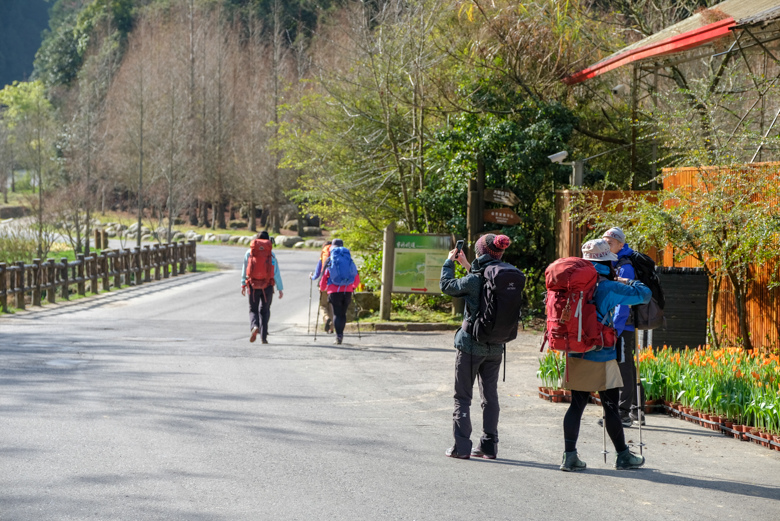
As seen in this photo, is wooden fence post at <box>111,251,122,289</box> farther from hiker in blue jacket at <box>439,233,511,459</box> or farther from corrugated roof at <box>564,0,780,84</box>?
hiker in blue jacket at <box>439,233,511,459</box>

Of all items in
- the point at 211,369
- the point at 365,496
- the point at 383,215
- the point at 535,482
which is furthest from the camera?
the point at 383,215

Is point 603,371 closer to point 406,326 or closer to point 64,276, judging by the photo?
point 406,326

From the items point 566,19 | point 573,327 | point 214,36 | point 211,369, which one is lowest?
point 211,369

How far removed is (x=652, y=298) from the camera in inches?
288

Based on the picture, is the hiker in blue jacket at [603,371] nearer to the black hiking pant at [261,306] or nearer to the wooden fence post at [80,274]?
the black hiking pant at [261,306]

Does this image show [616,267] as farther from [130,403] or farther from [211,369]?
[211,369]

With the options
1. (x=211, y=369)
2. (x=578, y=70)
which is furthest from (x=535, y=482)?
(x=578, y=70)

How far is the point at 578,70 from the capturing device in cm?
1883

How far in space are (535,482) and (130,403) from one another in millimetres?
4384

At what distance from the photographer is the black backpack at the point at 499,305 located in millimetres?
6535

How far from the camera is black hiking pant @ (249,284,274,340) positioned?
13.9 meters

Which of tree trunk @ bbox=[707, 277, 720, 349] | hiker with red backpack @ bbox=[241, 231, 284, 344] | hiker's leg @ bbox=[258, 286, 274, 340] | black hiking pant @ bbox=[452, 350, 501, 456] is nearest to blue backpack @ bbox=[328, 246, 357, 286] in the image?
hiker with red backpack @ bbox=[241, 231, 284, 344]

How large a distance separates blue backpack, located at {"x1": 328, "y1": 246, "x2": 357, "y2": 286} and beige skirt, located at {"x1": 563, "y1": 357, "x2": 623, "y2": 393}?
7828mm

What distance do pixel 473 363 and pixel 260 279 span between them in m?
7.60
